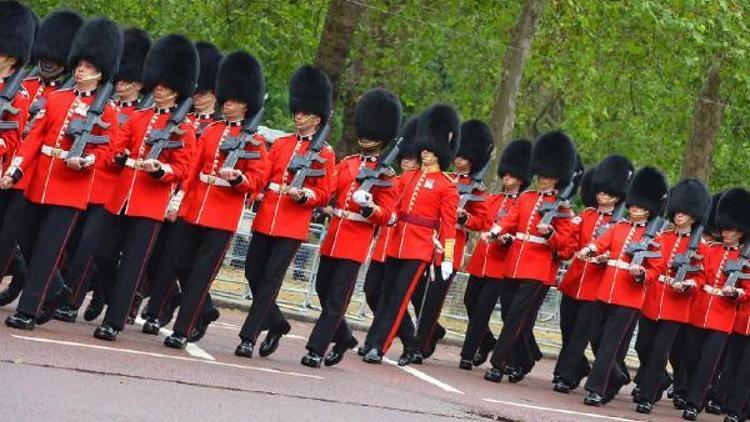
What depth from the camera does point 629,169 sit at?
1540 centimetres

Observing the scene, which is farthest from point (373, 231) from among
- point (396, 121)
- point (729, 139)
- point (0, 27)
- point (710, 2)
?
point (729, 139)

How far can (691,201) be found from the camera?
15.1 metres

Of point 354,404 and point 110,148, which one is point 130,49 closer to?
point 110,148

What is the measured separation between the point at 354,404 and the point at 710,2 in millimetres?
16426

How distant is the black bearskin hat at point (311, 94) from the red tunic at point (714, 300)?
375 cm

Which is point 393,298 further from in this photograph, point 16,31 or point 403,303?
point 16,31

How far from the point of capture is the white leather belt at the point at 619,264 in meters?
14.0

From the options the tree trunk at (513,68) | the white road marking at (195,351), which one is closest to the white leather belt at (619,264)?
the white road marking at (195,351)

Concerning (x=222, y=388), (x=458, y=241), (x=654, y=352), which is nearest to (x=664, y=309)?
(x=654, y=352)

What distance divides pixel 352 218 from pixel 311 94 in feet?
3.08

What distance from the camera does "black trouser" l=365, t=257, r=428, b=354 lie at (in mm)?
13617

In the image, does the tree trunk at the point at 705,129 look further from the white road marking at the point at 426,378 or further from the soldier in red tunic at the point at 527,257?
the white road marking at the point at 426,378

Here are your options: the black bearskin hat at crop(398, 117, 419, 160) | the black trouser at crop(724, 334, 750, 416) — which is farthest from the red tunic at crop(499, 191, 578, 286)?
the black trouser at crop(724, 334, 750, 416)

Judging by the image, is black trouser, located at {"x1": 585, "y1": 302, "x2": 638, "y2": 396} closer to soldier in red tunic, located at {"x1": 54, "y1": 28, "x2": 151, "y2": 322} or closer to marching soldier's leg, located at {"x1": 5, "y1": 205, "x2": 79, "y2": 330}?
soldier in red tunic, located at {"x1": 54, "y1": 28, "x2": 151, "y2": 322}
